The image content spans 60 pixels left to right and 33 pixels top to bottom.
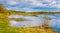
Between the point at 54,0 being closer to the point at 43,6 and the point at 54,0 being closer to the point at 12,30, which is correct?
the point at 43,6

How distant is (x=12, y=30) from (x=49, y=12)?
59cm

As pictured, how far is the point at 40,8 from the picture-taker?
2480mm

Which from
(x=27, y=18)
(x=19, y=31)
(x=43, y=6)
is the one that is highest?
Result: (x=43, y=6)

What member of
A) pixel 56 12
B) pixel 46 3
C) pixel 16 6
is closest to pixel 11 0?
pixel 16 6

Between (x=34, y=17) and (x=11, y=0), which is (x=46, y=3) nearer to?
(x=34, y=17)

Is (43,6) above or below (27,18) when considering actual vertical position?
above

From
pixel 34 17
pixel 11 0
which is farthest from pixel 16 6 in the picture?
pixel 34 17

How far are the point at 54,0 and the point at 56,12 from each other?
18 cm

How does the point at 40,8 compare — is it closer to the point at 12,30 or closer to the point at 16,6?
the point at 16,6

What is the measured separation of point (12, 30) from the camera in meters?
2.43

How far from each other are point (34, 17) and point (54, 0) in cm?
38

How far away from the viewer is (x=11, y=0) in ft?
8.10

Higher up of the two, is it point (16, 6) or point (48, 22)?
point (16, 6)

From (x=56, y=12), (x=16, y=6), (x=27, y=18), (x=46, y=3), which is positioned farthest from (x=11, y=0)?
(x=56, y=12)
